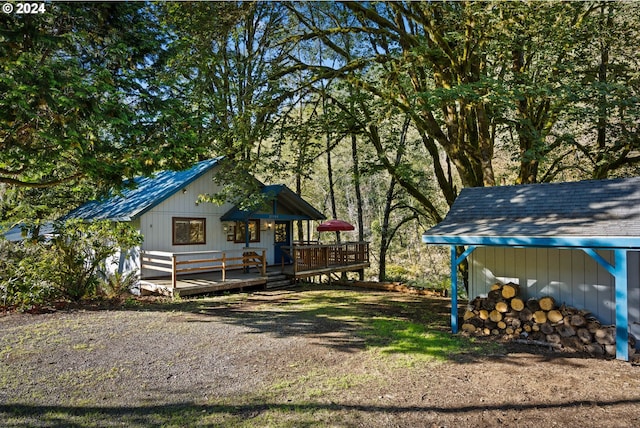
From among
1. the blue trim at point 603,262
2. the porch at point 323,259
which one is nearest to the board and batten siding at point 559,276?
the blue trim at point 603,262

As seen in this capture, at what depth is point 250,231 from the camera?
15.8 m

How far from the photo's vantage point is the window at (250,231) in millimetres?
15648

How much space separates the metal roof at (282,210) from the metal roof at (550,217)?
23.6ft

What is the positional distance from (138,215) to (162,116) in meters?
5.27

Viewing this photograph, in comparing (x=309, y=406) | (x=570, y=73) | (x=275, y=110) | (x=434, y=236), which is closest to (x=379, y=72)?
(x=275, y=110)

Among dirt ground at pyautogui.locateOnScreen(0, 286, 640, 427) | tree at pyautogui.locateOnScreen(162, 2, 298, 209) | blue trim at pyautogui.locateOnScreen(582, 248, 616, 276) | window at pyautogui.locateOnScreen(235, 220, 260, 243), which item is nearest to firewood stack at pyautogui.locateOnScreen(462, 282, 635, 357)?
Answer: dirt ground at pyautogui.locateOnScreen(0, 286, 640, 427)

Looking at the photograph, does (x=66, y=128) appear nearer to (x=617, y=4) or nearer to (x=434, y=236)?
(x=434, y=236)

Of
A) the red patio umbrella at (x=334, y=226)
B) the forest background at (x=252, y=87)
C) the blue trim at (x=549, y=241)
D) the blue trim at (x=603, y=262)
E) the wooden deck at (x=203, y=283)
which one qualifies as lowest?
the wooden deck at (x=203, y=283)

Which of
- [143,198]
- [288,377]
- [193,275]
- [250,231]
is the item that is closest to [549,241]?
[288,377]

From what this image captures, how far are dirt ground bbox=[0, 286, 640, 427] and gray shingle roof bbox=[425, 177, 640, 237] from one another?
191 centimetres

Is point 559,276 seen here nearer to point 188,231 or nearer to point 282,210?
point 282,210

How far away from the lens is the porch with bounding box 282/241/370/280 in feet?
47.4

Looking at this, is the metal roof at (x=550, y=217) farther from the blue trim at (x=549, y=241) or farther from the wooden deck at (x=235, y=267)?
the wooden deck at (x=235, y=267)

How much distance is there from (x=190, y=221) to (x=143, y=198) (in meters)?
1.74
